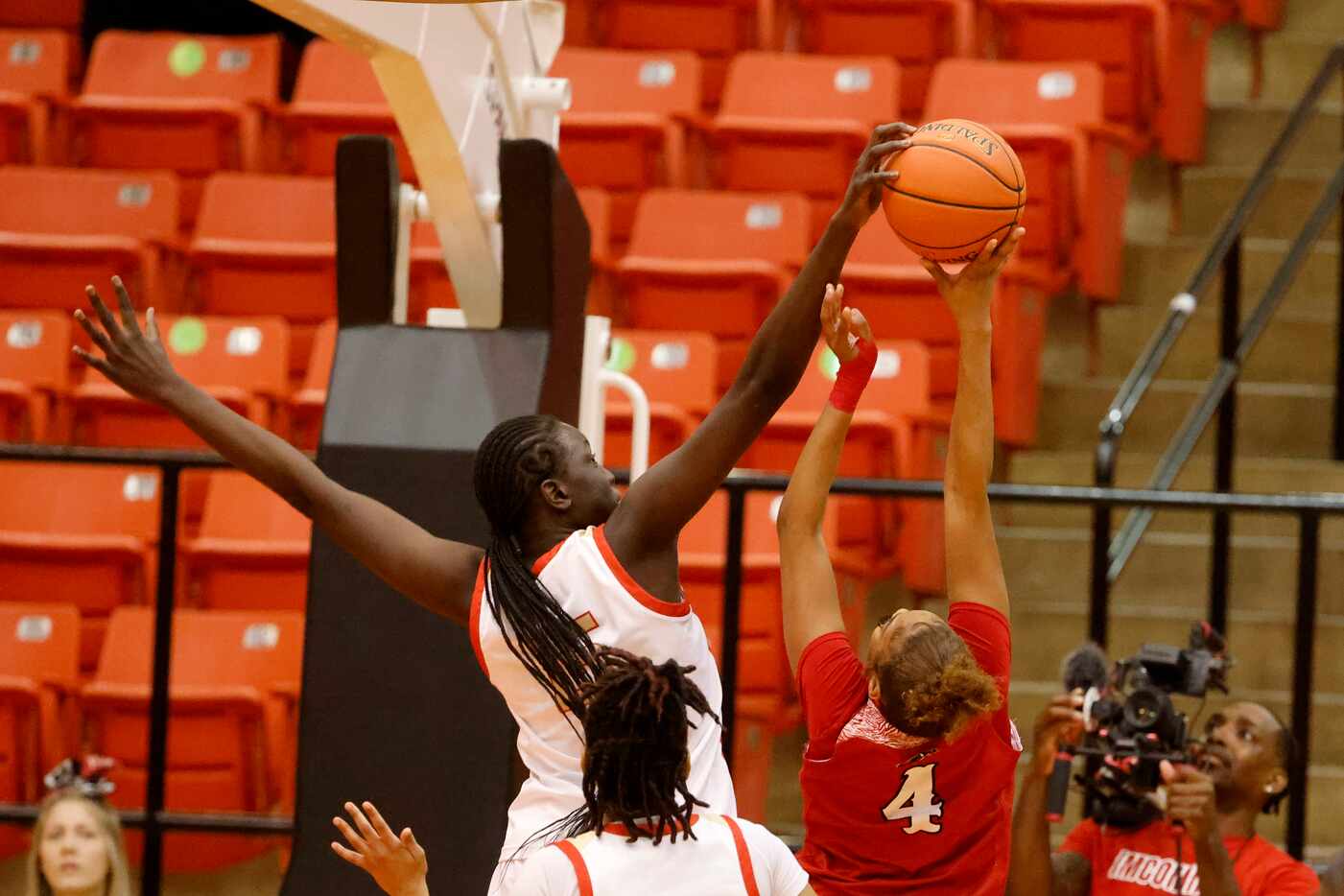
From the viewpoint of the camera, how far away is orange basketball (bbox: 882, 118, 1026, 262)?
311 cm

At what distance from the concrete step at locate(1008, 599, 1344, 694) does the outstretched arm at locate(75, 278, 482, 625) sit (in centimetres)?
335

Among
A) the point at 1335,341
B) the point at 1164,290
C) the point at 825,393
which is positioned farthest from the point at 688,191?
the point at 1335,341

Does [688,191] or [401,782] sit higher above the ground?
[688,191]

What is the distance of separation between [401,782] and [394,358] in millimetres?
850

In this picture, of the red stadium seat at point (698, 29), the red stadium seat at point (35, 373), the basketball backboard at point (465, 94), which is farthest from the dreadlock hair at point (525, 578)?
the red stadium seat at point (698, 29)

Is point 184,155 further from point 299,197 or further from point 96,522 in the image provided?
point 96,522

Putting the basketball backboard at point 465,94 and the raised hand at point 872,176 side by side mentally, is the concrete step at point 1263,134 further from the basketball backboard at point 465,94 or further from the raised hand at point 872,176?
the raised hand at point 872,176

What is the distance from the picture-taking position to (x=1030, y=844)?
3.98 m

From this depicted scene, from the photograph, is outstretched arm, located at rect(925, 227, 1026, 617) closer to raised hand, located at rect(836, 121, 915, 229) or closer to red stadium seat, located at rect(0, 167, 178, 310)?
raised hand, located at rect(836, 121, 915, 229)

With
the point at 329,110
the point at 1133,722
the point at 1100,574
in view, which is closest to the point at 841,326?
the point at 1133,722

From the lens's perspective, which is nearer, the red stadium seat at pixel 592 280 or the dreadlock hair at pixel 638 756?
the dreadlock hair at pixel 638 756

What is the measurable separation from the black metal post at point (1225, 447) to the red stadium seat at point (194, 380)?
117 inches

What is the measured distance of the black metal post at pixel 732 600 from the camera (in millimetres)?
4582

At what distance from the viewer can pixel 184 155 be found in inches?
315
